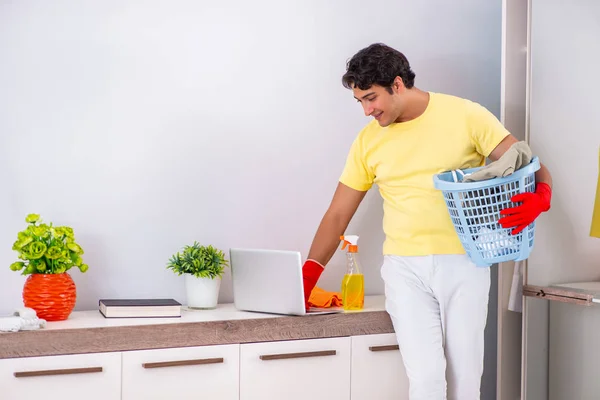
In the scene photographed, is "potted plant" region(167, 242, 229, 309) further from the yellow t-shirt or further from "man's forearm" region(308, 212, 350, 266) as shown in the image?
the yellow t-shirt

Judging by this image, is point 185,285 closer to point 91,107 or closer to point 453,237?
point 91,107

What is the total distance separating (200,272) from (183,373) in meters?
0.35

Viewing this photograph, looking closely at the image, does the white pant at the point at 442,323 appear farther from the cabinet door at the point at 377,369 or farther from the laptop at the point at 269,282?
the laptop at the point at 269,282

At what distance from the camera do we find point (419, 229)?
83.6 inches

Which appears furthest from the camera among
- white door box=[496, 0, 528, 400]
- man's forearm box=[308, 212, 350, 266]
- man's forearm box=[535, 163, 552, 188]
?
white door box=[496, 0, 528, 400]

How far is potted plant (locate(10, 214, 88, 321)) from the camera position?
2002 mm

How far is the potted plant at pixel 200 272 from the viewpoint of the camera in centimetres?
224

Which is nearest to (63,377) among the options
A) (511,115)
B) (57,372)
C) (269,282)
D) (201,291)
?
(57,372)

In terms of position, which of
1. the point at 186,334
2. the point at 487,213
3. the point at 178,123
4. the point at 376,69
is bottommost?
the point at 186,334

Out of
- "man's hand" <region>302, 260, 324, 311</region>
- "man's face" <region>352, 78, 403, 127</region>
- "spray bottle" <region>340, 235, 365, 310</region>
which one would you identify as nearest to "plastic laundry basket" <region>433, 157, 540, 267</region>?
"man's face" <region>352, 78, 403, 127</region>

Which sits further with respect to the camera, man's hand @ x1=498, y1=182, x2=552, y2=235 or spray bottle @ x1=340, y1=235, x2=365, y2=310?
spray bottle @ x1=340, y1=235, x2=365, y2=310

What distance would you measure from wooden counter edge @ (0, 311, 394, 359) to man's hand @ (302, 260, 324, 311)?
107 millimetres

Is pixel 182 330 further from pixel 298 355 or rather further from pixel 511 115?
pixel 511 115

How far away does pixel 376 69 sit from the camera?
2074 millimetres
